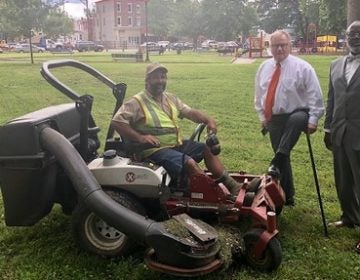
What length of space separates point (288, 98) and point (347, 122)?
27.2 inches

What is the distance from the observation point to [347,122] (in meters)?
4.43

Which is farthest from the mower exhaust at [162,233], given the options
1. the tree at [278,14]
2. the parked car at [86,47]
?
the tree at [278,14]

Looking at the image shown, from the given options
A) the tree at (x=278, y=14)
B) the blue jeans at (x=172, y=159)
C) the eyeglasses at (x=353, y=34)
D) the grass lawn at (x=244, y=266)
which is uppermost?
the tree at (x=278, y=14)

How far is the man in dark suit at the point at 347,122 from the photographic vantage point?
4371 mm

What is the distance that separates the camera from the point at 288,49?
495 centimetres

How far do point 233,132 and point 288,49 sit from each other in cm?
447

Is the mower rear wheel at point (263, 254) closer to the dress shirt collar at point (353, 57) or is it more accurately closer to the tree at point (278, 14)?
the dress shirt collar at point (353, 57)

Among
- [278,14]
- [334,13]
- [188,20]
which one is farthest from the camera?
[188,20]

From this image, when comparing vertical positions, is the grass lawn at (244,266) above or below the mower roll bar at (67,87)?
below

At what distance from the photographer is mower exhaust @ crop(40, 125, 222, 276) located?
355cm

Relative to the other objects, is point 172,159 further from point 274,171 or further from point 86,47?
point 86,47

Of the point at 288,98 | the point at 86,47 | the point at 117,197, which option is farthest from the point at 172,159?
the point at 86,47

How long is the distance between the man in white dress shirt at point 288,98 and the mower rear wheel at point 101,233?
4.76 feet

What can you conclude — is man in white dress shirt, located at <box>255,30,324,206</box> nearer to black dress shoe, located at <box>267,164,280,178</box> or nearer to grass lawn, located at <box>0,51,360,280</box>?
black dress shoe, located at <box>267,164,280,178</box>
